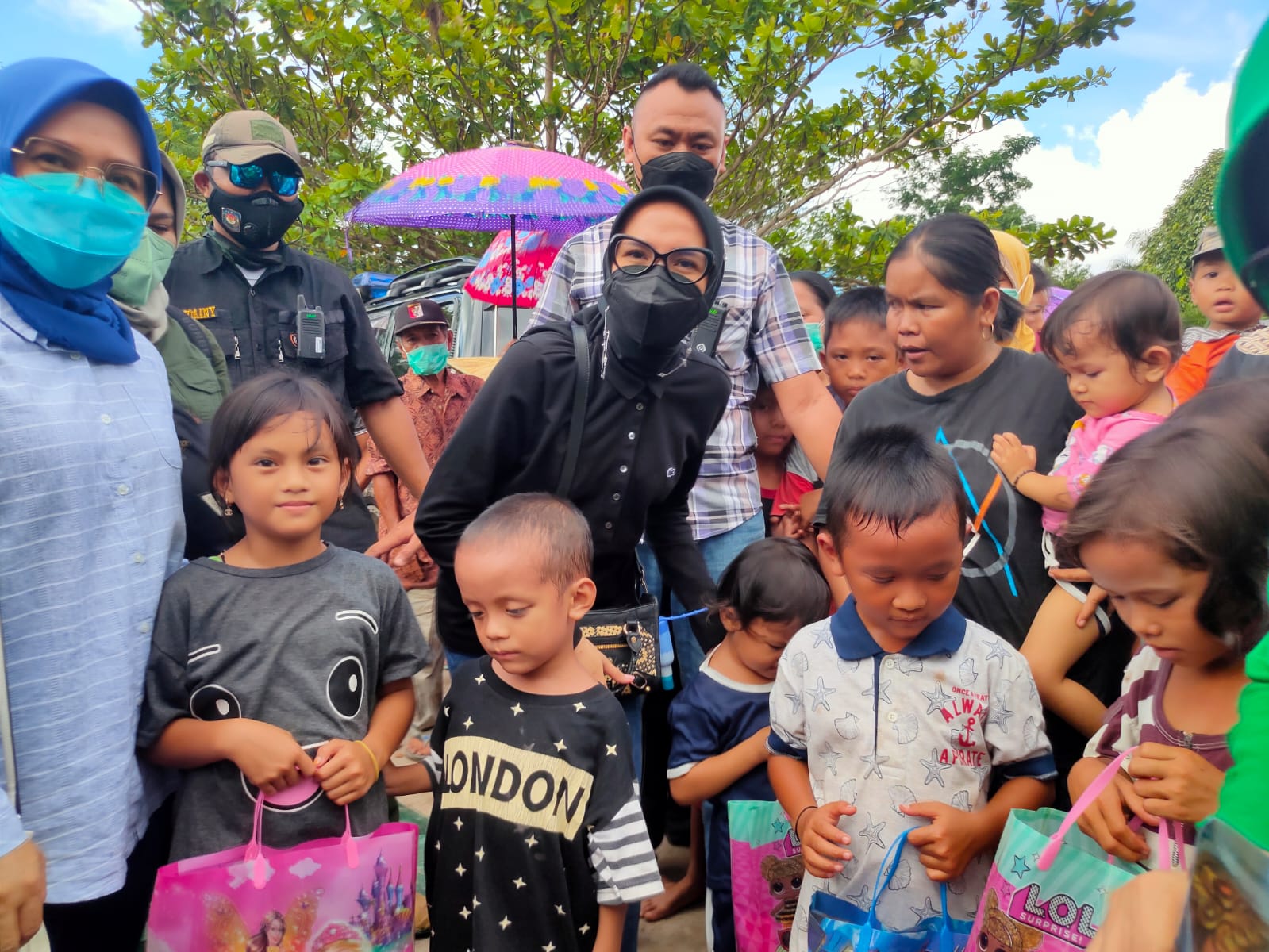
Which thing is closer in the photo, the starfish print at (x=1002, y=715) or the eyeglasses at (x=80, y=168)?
the eyeglasses at (x=80, y=168)

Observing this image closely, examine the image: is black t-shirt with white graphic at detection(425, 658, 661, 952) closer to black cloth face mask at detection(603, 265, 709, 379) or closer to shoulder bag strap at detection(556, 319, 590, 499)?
shoulder bag strap at detection(556, 319, 590, 499)

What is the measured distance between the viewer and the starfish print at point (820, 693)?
1.86 m

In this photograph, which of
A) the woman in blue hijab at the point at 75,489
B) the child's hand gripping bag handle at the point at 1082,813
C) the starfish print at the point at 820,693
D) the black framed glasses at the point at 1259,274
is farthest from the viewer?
the starfish print at the point at 820,693

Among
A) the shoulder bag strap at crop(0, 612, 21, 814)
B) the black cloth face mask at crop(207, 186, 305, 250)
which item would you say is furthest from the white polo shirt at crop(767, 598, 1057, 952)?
the black cloth face mask at crop(207, 186, 305, 250)

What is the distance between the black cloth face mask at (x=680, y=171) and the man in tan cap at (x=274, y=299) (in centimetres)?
112

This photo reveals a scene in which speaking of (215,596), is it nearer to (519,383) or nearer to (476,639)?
(476,639)

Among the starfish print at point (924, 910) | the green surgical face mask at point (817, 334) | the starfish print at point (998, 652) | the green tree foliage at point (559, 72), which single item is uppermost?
the green tree foliage at point (559, 72)

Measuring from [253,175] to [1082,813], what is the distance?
305 centimetres

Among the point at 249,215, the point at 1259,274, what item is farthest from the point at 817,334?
the point at 1259,274

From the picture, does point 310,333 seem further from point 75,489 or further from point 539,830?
point 539,830

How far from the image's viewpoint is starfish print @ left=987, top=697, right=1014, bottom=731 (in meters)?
1.77

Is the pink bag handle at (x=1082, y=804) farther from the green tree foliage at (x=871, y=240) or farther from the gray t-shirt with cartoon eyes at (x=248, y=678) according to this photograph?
the green tree foliage at (x=871, y=240)

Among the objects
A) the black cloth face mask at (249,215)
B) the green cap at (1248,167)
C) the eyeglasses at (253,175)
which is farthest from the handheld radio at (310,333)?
the green cap at (1248,167)

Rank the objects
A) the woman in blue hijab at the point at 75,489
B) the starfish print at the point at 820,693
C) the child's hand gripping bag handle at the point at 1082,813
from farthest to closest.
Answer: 1. the starfish print at the point at 820,693
2. the woman in blue hijab at the point at 75,489
3. the child's hand gripping bag handle at the point at 1082,813
